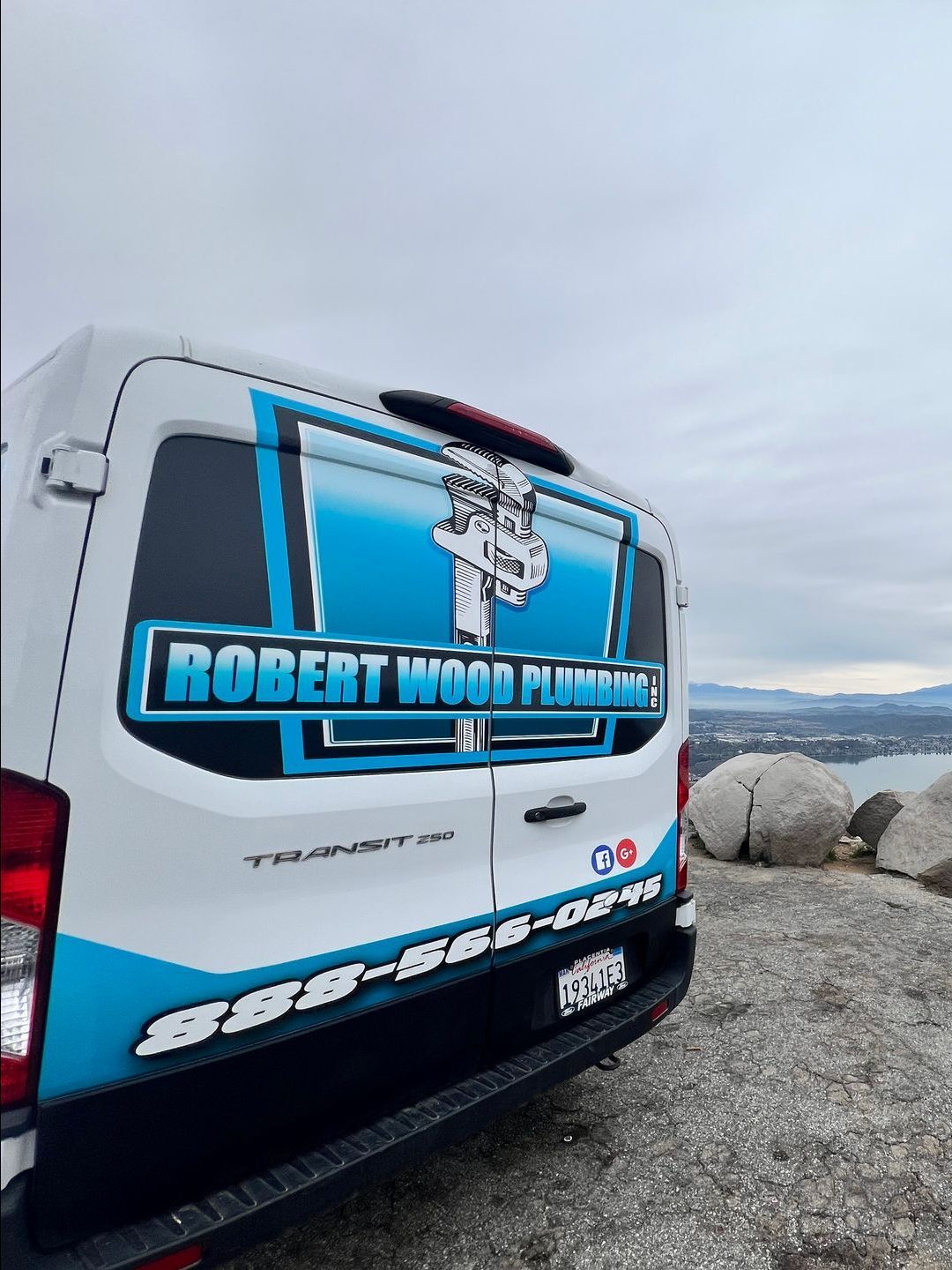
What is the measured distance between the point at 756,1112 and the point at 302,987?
229 centimetres

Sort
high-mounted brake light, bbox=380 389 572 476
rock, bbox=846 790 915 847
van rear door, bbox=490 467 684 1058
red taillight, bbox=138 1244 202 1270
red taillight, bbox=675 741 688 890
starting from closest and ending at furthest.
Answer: red taillight, bbox=138 1244 202 1270, high-mounted brake light, bbox=380 389 572 476, van rear door, bbox=490 467 684 1058, red taillight, bbox=675 741 688 890, rock, bbox=846 790 915 847

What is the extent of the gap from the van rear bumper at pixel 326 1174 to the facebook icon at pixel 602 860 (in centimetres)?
53

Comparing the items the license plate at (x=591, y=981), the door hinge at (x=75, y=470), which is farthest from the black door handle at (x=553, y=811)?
the door hinge at (x=75, y=470)

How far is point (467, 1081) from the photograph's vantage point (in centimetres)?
214

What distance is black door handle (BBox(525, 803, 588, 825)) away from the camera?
2299 mm

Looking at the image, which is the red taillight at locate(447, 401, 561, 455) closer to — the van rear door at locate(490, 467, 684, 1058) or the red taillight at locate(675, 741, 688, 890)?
the van rear door at locate(490, 467, 684, 1058)

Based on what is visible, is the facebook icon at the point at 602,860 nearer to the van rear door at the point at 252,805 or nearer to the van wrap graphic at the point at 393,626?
the van wrap graphic at the point at 393,626

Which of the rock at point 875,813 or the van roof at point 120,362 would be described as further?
the rock at point 875,813

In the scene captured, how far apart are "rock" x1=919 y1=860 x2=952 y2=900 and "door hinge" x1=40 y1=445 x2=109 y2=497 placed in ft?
24.8

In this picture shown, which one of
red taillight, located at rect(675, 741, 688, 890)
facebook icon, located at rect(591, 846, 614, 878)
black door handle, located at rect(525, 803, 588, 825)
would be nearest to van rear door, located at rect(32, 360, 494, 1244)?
black door handle, located at rect(525, 803, 588, 825)

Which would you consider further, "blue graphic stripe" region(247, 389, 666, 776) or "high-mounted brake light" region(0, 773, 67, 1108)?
"blue graphic stripe" region(247, 389, 666, 776)

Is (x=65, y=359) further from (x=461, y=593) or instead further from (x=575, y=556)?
(x=575, y=556)

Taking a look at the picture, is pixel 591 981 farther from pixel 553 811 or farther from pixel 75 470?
pixel 75 470

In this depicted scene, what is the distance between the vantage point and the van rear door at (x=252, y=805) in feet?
4.75
